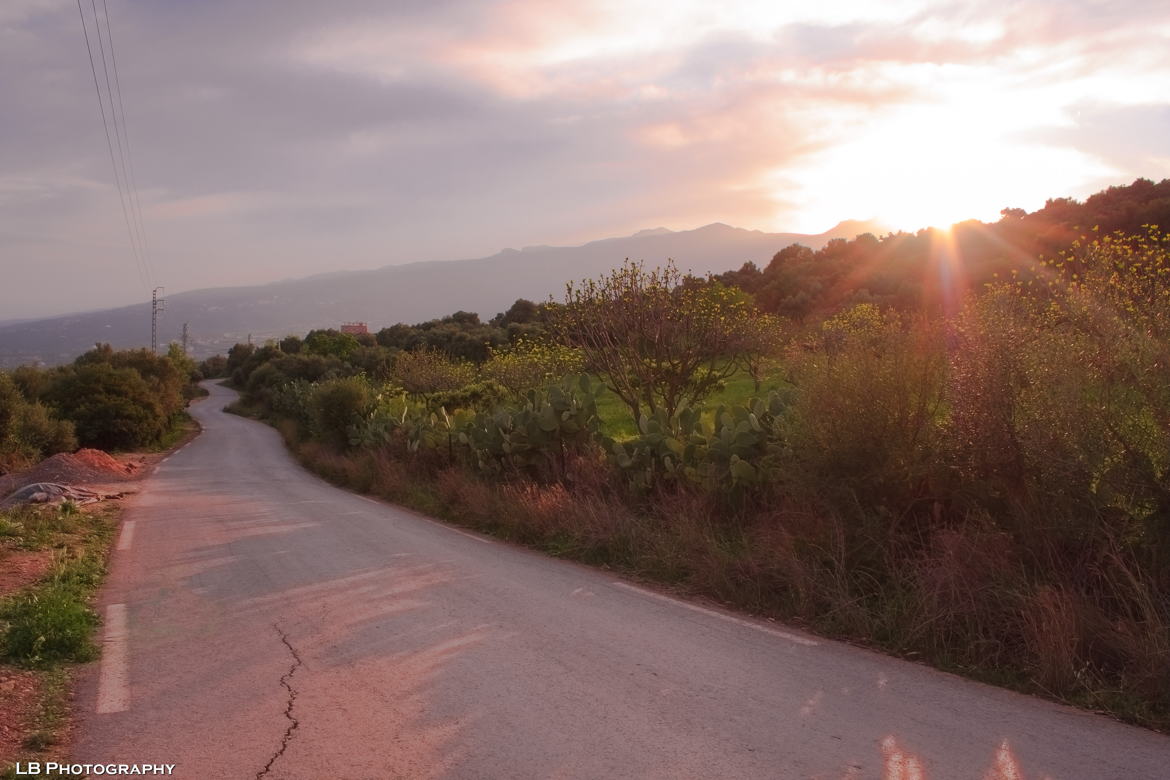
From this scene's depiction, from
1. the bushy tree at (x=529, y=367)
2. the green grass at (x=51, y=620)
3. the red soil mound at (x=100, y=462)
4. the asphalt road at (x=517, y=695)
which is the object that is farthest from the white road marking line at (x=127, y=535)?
the red soil mound at (x=100, y=462)

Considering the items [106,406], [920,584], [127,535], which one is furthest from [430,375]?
[920,584]

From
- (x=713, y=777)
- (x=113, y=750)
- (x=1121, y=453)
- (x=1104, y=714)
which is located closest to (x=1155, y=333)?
(x=1121, y=453)

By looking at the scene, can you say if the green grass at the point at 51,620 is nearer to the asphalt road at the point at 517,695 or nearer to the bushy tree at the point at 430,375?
the asphalt road at the point at 517,695

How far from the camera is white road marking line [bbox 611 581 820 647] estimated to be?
6.25 meters

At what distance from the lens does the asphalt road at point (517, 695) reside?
409 centimetres

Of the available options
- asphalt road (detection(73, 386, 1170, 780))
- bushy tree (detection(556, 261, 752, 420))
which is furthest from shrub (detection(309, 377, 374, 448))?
asphalt road (detection(73, 386, 1170, 780))

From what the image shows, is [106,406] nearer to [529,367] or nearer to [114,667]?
[529,367]

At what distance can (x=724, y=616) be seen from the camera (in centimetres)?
694

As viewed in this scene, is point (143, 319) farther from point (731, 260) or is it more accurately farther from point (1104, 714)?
point (1104, 714)

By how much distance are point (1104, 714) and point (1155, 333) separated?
118 inches

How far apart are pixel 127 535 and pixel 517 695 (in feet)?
31.7

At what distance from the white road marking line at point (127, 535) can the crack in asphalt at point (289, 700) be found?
5.85 m

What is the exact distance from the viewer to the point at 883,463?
24.3 ft

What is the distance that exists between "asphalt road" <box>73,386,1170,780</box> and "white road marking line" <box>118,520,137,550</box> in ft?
9.65
